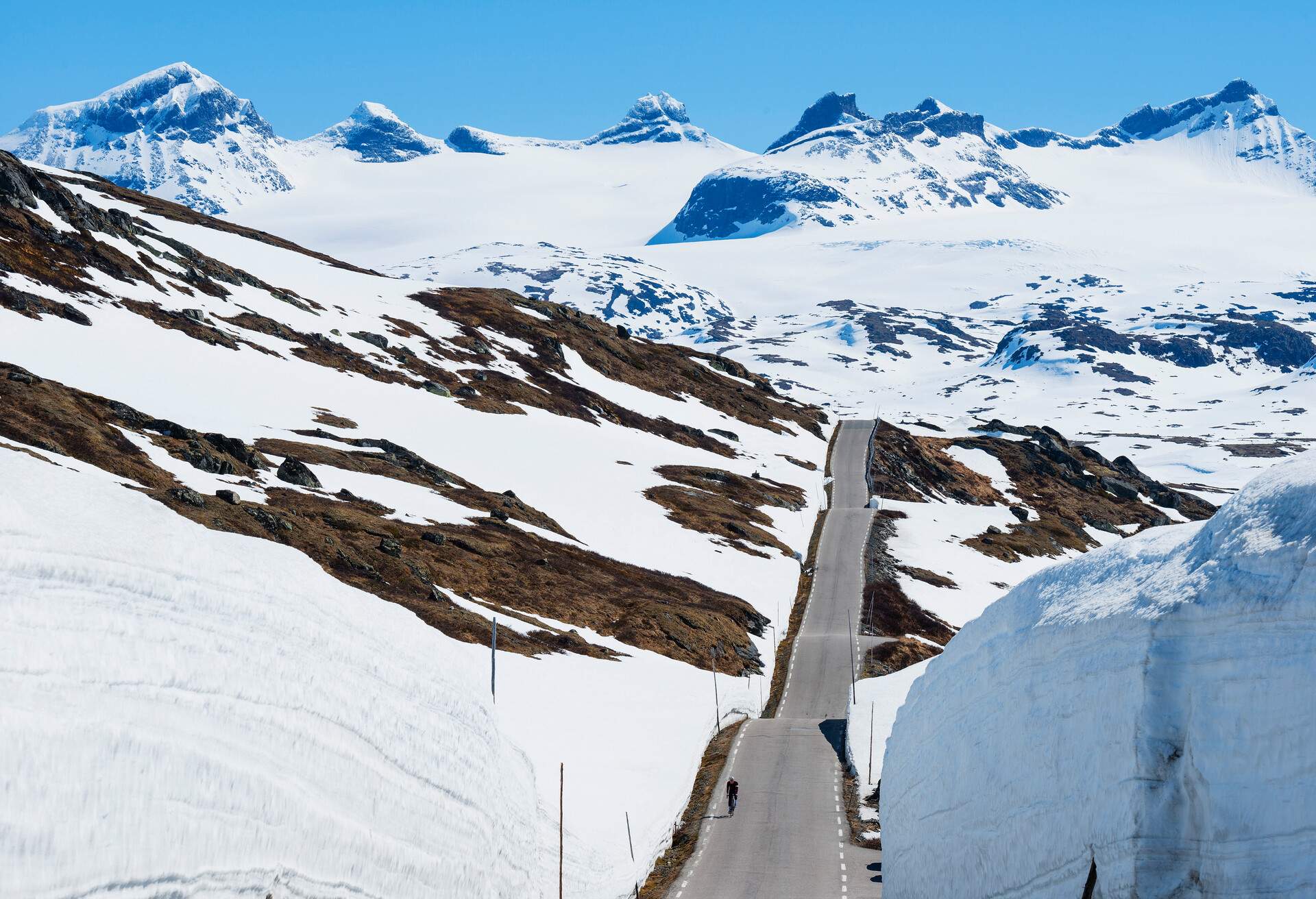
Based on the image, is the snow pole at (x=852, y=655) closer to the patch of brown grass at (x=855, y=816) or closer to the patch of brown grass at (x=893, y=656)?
the patch of brown grass at (x=893, y=656)

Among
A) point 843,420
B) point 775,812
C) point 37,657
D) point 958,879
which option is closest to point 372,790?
point 37,657

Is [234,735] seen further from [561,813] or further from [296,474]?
[296,474]

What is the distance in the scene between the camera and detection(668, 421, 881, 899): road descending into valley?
125ft

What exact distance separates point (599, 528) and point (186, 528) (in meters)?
60.4

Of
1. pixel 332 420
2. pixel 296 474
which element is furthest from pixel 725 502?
pixel 296 474

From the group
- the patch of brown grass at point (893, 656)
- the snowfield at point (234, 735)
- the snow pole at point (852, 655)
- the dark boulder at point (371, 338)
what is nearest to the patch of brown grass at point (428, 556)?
the snow pole at point (852, 655)

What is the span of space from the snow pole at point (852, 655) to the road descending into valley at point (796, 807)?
1.40 ft

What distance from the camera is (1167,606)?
A: 1928 centimetres

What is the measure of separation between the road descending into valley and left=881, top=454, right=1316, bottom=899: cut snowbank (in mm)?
13408

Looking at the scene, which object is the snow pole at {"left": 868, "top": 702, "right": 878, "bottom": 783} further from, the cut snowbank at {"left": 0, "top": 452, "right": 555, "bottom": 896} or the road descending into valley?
the cut snowbank at {"left": 0, "top": 452, "right": 555, "bottom": 896}

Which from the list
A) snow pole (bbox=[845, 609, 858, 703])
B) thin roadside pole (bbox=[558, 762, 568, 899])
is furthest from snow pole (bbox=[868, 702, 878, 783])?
thin roadside pole (bbox=[558, 762, 568, 899])

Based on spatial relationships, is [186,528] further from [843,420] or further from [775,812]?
[843,420]

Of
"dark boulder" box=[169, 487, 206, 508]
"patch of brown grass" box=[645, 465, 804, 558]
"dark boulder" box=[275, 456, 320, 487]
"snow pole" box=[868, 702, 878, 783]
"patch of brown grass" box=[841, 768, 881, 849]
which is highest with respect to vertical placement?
"patch of brown grass" box=[645, 465, 804, 558]

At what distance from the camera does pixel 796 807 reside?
152 ft
